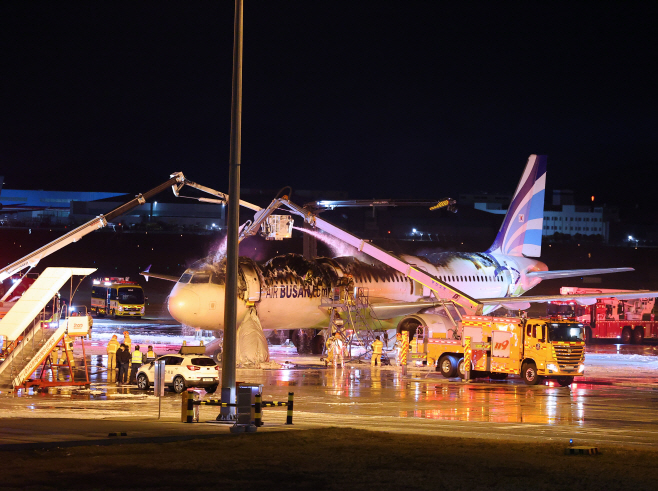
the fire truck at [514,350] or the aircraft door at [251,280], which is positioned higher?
the aircraft door at [251,280]

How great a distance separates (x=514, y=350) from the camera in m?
28.1

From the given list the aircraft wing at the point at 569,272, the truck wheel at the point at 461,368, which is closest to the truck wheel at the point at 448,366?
the truck wheel at the point at 461,368

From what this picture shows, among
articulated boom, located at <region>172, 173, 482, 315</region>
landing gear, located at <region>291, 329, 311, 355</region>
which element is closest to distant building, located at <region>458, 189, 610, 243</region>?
landing gear, located at <region>291, 329, 311, 355</region>

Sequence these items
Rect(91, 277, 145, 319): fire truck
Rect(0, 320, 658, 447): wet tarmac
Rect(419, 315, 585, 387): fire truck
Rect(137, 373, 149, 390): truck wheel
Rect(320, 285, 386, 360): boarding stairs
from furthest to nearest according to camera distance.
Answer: Rect(91, 277, 145, 319): fire truck < Rect(320, 285, 386, 360): boarding stairs < Rect(419, 315, 585, 387): fire truck < Rect(137, 373, 149, 390): truck wheel < Rect(0, 320, 658, 447): wet tarmac

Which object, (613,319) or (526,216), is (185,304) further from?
(613,319)

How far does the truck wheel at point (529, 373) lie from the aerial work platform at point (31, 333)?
14490mm

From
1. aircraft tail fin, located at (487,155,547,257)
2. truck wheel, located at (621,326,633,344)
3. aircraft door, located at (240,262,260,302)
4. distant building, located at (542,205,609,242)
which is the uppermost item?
distant building, located at (542,205,609,242)

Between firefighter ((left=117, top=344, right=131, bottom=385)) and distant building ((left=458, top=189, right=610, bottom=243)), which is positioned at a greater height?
distant building ((left=458, top=189, right=610, bottom=243))

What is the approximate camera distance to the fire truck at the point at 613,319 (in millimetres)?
48906

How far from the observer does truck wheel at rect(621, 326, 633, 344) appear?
49.1 m

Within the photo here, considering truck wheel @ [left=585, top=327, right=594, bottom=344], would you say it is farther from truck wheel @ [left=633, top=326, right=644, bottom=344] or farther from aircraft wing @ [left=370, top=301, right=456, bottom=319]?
aircraft wing @ [left=370, top=301, right=456, bottom=319]

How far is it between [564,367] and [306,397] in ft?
31.2

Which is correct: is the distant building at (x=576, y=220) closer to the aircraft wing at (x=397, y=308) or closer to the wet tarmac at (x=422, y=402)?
the aircraft wing at (x=397, y=308)

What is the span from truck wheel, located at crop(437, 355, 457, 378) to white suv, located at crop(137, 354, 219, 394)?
29.0 ft
